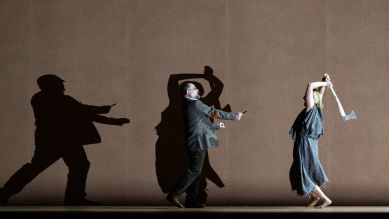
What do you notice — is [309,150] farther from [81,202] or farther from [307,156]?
[81,202]

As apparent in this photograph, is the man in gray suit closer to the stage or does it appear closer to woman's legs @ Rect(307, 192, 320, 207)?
the stage

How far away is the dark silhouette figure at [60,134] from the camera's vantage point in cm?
1044

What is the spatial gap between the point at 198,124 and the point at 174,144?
1.18 meters

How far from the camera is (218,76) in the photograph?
34.2 ft

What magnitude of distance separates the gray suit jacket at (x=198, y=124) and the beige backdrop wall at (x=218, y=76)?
1074mm

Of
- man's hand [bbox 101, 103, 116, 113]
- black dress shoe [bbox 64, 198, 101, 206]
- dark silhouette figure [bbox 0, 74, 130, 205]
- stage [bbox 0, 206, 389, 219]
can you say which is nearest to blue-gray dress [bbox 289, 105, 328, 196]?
stage [bbox 0, 206, 389, 219]

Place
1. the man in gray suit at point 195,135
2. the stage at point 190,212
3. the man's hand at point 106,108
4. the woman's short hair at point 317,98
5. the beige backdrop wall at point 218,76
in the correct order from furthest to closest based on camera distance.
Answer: the man's hand at point 106,108, the beige backdrop wall at point 218,76, the woman's short hair at point 317,98, the man in gray suit at point 195,135, the stage at point 190,212

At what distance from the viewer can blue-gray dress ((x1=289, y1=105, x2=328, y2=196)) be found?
30.5ft

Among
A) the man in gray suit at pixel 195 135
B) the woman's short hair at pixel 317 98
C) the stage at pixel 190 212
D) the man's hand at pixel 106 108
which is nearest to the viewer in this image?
the stage at pixel 190 212

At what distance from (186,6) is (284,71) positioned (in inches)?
66.3

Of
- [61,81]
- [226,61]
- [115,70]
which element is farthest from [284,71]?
[61,81]

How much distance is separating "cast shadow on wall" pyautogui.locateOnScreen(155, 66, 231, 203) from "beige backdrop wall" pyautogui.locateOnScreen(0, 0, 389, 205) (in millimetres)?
20

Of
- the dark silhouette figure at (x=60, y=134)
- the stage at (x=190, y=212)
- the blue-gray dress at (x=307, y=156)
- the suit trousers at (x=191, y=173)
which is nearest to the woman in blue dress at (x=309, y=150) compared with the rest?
the blue-gray dress at (x=307, y=156)

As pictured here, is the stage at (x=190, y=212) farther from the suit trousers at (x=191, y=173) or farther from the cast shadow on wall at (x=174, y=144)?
the cast shadow on wall at (x=174, y=144)
